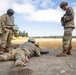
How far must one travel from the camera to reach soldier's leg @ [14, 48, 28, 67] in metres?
7.06

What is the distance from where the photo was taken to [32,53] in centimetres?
917

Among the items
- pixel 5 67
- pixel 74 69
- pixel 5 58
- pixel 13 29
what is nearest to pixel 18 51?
pixel 5 58

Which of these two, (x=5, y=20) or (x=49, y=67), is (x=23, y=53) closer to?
(x=49, y=67)

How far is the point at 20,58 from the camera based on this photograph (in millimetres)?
7656

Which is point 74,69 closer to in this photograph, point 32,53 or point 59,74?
point 59,74

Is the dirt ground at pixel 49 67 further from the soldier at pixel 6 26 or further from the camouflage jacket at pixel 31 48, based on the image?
the soldier at pixel 6 26

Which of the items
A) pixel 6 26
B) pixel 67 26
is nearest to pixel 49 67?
pixel 67 26

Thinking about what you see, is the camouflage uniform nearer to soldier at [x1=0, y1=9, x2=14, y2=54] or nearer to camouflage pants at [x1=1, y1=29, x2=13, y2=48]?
soldier at [x1=0, y1=9, x2=14, y2=54]

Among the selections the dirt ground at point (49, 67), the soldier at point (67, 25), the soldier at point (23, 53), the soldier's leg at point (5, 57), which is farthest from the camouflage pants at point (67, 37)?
the soldier's leg at point (5, 57)

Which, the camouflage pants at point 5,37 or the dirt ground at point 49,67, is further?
the camouflage pants at point 5,37

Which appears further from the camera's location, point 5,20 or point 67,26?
point 5,20

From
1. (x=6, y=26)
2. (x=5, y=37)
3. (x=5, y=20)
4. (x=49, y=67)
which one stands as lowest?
(x=49, y=67)

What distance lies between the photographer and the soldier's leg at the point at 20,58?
7.06 meters

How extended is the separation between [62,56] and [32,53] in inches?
43.3
